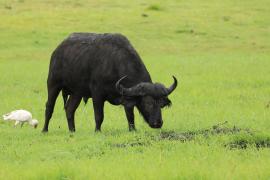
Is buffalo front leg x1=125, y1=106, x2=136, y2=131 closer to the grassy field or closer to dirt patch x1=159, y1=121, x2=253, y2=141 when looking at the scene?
the grassy field

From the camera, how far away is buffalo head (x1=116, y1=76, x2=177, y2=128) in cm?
1239

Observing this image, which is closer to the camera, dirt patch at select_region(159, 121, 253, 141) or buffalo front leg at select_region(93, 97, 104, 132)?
dirt patch at select_region(159, 121, 253, 141)

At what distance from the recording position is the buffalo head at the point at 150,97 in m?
12.4

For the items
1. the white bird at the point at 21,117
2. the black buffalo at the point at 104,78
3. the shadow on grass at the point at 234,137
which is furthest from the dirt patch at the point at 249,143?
the white bird at the point at 21,117

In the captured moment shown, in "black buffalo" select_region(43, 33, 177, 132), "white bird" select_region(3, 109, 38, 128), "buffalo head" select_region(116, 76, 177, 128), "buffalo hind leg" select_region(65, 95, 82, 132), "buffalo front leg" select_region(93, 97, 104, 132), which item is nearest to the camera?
"buffalo head" select_region(116, 76, 177, 128)

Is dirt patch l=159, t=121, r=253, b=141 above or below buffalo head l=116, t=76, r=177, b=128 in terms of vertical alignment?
below

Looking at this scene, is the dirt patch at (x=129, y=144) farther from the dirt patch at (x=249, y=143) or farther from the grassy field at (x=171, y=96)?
the dirt patch at (x=249, y=143)

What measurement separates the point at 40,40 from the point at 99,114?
1786 cm

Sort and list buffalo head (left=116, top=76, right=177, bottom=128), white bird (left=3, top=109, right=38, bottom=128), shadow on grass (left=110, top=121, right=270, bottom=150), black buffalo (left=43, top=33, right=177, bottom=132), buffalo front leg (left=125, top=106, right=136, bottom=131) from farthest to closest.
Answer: white bird (left=3, top=109, right=38, bottom=128), buffalo front leg (left=125, top=106, right=136, bottom=131), black buffalo (left=43, top=33, right=177, bottom=132), buffalo head (left=116, top=76, right=177, bottom=128), shadow on grass (left=110, top=121, right=270, bottom=150)

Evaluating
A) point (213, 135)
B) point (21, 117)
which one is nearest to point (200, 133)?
point (213, 135)

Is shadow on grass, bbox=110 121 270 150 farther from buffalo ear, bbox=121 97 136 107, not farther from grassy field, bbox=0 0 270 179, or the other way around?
buffalo ear, bbox=121 97 136 107

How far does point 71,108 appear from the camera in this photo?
1430 centimetres

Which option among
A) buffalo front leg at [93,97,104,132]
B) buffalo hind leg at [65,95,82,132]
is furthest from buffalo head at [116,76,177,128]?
buffalo hind leg at [65,95,82,132]

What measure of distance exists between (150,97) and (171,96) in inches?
238
